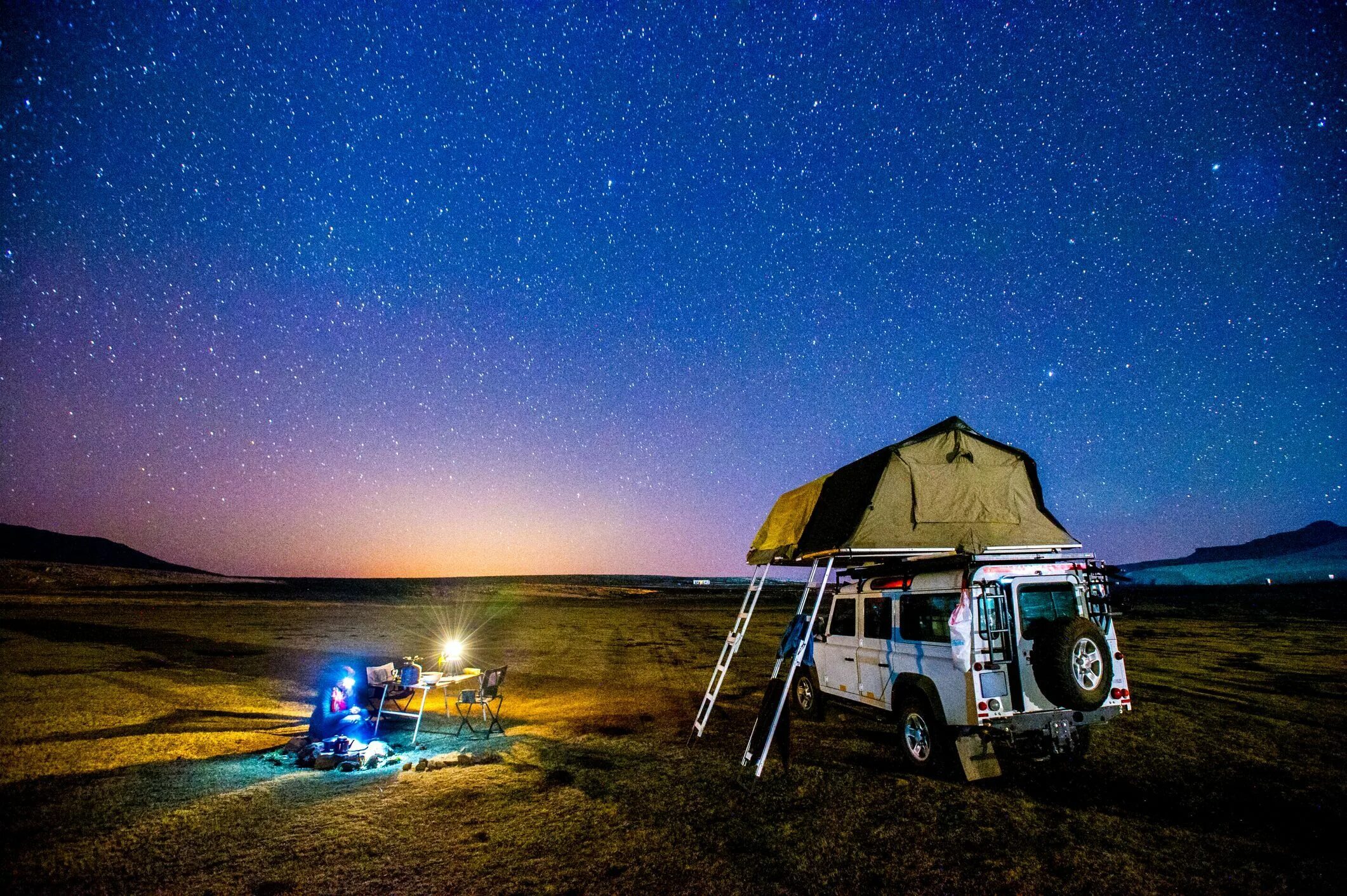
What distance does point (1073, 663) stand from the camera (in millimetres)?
5949

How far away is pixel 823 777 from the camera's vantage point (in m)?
7.00

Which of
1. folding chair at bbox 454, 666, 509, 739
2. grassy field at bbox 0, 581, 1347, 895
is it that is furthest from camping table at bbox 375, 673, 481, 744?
grassy field at bbox 0, 581, 1347, 895

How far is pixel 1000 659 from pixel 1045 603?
874 millimetres

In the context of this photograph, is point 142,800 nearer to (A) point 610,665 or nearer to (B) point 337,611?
(A) point 610,665

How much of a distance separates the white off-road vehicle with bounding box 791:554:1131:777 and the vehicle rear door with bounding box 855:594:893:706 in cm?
10

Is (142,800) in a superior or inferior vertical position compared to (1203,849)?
inferior

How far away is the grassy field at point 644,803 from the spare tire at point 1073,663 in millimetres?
1117

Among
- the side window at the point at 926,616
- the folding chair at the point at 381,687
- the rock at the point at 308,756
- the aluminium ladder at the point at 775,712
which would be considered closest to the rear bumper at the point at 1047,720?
the side window at the point at 926,616

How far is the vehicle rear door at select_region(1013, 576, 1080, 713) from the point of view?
20.1 feet

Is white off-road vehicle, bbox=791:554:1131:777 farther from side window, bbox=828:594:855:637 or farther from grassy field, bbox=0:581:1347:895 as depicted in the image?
side window, bbox=828:594:855:637

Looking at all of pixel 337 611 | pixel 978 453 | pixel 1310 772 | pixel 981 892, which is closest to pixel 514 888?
pixel 981 892

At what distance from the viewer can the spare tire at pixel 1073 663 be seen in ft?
19.4

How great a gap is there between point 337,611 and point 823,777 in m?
39.5

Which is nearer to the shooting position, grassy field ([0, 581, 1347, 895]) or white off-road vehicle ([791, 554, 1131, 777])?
grassy field ([0, 581, 1347, 895])
